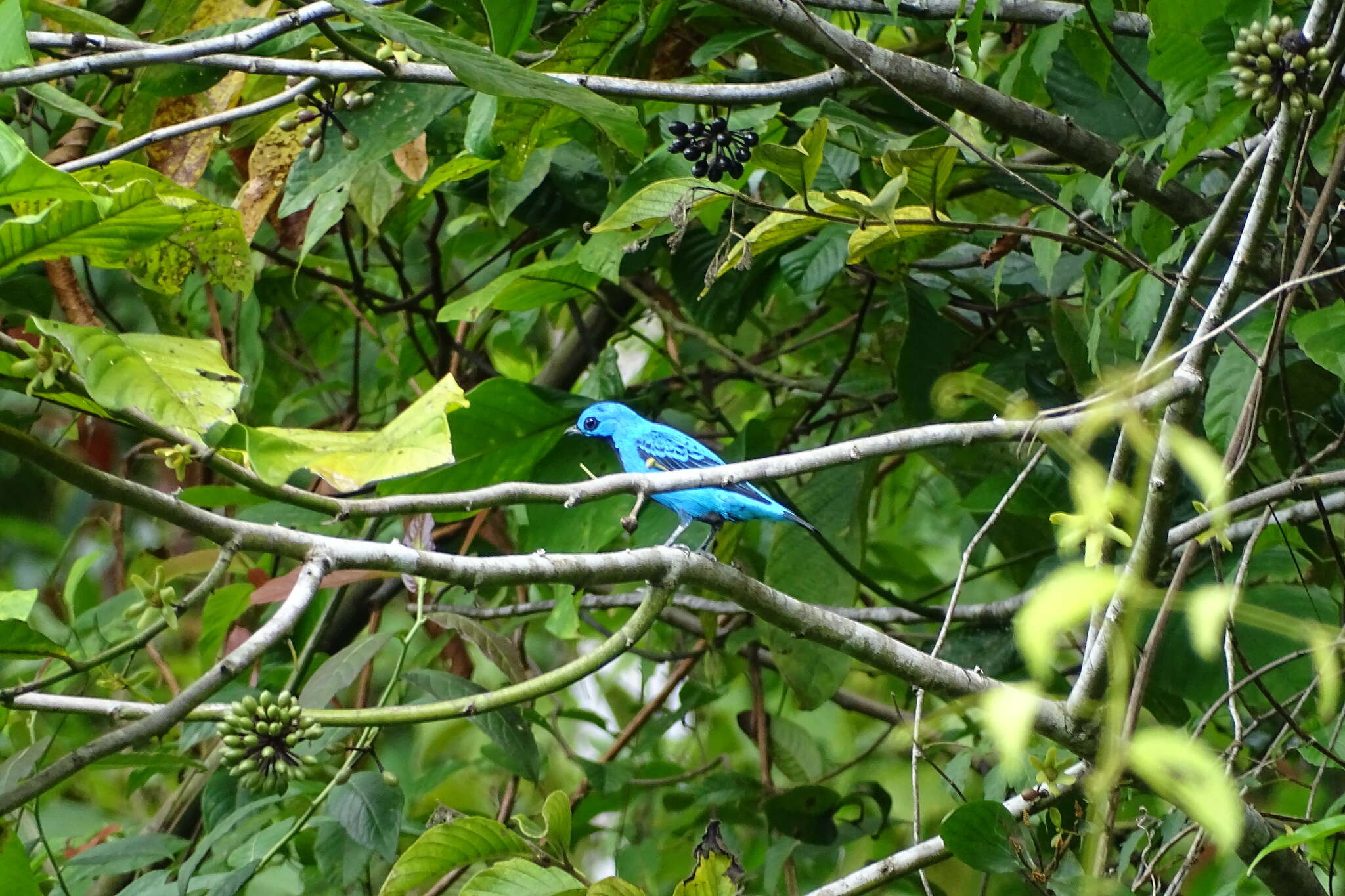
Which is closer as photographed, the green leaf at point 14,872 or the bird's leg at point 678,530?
the green leaf at point 14,872

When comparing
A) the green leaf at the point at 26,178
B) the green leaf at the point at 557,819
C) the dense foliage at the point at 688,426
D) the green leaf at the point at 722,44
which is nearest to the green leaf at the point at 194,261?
the dense foliage at the point at 688,426

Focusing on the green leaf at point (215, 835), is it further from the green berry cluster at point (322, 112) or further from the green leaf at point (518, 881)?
the green berry cluster at point (322, 112)

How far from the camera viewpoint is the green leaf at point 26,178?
163cm

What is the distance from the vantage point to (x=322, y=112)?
2.71 meters

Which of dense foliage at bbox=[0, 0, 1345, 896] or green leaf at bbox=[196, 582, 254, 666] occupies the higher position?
dense foliage at bbox=[0, 0, 1345, 896]

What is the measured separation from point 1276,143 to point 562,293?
6.48 ft

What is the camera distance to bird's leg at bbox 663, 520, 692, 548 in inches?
124

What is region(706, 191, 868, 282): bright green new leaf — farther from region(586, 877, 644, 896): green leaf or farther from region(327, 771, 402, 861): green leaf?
region(327, 771, 402, 861): green leaf

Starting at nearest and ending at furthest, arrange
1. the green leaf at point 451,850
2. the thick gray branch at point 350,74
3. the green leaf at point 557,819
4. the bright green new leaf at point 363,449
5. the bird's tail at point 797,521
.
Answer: the bright green new leaf at point 363,449
the thick gray branch at point 350,74
the green leaf at point 451,850
the green leaf at point 557,819
the bird's tail at point 797,521

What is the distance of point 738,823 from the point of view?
3.83 metres

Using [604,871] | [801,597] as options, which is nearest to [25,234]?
[801,597]

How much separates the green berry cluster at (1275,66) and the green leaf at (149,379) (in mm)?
1697

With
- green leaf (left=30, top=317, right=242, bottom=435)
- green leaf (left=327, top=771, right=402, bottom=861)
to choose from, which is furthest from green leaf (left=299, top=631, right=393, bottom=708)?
green leaf (left=30, top=317, right=242, bottom=435)

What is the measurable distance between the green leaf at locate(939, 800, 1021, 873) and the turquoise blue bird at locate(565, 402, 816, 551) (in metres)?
1.24
